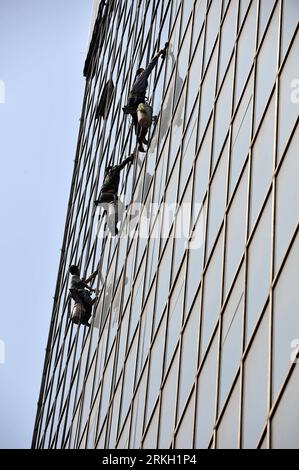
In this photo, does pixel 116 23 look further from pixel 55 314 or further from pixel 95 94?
pixel 55 314

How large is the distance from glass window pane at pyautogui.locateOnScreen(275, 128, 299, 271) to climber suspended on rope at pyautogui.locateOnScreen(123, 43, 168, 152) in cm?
1395

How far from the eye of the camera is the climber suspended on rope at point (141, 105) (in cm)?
3619

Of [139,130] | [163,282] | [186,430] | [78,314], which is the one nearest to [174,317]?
[163,282]

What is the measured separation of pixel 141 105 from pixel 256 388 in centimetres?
1637

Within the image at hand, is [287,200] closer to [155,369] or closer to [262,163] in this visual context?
[262,163]

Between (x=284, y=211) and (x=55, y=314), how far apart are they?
29.6 metres

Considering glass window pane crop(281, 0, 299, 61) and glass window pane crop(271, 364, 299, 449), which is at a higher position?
glass window pane crop(281, 0, 299, 61)

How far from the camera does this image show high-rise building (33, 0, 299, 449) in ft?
71.4

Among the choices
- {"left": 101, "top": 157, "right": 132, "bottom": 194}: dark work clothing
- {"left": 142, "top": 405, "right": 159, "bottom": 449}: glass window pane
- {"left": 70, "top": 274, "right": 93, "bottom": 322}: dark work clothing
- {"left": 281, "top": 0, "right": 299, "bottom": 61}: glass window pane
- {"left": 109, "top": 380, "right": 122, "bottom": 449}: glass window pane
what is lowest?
{"left": 109, "top": 380, "right": 122, "bottom": 449}: glass window pane

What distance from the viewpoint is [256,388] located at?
843 inches

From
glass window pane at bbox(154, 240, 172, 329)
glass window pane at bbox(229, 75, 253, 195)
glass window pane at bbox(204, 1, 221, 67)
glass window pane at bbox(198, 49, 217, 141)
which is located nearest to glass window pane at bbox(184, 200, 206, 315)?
glass window pane at bbox(229, 75, 253, 195)

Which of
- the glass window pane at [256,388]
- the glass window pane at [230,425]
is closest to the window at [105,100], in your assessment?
the glass window pane at [230,425]

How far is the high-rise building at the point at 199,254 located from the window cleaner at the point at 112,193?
1.13 ft

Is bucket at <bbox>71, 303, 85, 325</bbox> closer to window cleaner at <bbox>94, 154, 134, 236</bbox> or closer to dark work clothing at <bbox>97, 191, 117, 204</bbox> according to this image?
window cleaner at <bbox>94, 154, 134, 236</bbox>
